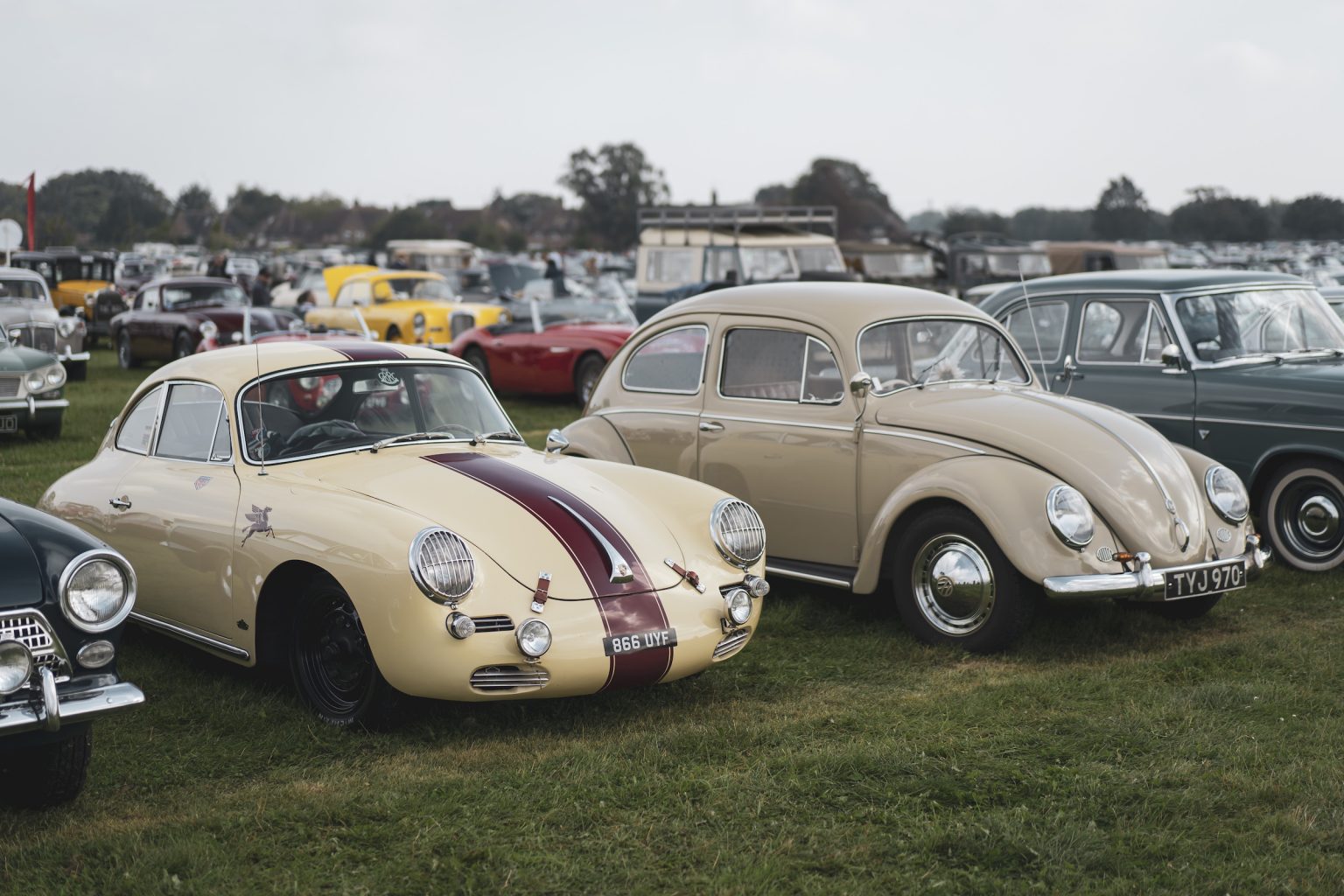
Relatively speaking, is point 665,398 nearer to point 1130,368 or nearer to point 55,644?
point 1130,368

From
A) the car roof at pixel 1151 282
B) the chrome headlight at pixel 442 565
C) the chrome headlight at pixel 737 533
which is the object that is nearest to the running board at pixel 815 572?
the chrome headlight at pixel 737 533

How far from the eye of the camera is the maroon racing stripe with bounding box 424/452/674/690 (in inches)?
203

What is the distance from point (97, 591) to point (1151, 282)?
7.14 meters

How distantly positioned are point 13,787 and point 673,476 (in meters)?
2.95

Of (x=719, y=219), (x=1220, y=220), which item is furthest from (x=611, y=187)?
(x=719, y=219)

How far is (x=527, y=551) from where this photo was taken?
5219 mm

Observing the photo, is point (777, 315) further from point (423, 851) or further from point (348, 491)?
point (423, 851)

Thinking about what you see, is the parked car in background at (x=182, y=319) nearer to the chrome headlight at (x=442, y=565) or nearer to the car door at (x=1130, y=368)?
the car door at (x=1130, y=368)

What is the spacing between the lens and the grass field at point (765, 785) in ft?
13.2

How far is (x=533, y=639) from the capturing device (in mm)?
4957

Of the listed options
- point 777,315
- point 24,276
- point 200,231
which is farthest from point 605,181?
point 777,315

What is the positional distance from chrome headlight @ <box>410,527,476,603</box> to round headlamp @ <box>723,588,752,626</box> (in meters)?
1.08

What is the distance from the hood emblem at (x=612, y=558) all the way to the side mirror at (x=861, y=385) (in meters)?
2.15

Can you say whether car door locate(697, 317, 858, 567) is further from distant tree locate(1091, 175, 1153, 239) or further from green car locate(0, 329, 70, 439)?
distant tree locate(1091, 175, 1153, 239)
